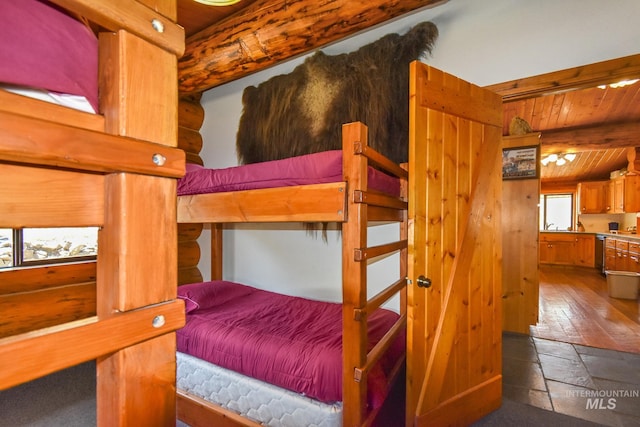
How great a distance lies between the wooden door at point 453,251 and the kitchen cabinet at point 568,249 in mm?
Answer: 5953

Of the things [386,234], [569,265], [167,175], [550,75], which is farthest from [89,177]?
[569,265]

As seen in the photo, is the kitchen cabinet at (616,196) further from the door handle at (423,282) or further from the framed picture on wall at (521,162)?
the door handle at (423,282)

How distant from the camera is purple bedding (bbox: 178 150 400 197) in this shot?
1423 mm

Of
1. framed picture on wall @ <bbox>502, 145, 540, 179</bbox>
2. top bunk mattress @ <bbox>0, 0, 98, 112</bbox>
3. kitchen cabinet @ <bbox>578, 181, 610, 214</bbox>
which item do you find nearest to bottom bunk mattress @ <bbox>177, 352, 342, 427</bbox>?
top bunk mattress @ <bbox>0, 0, 98, 112</bbox>

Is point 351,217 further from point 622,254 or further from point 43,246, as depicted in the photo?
point 622,254

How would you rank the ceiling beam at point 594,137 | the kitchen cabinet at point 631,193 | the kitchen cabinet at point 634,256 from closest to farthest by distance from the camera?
the ceiling beam at point 594,137
the kitchen cabinet at point 634,256
the kitchen cabinet at point 631,193

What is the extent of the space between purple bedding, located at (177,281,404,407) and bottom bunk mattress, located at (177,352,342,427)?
1.5 inches

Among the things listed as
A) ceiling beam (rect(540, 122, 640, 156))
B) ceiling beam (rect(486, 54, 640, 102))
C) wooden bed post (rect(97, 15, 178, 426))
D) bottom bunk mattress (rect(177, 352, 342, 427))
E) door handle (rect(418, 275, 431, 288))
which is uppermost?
ceiling beam (rect(540, 122, 640, 156))

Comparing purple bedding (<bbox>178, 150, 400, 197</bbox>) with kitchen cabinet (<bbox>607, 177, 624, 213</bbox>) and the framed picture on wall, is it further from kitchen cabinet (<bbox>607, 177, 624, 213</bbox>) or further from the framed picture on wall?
kitchen cabinet (<bbox>607, 177, 624, 213</bbox>)

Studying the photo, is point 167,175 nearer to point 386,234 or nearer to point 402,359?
point 402,359

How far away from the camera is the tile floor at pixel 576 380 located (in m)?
1.87

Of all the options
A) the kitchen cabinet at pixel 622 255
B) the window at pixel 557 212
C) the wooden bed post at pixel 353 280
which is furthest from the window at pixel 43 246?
the window at pixel 557 212

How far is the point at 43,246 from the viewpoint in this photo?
2.67m

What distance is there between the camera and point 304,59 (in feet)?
9.53
